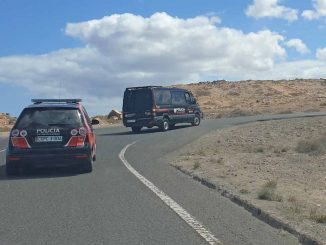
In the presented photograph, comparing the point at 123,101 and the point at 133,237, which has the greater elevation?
the point at 123,101

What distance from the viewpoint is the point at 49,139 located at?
46.3 ft

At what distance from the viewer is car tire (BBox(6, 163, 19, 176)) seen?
561 inches

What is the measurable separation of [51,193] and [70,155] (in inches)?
116

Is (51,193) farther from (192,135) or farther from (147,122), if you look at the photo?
(147,122)

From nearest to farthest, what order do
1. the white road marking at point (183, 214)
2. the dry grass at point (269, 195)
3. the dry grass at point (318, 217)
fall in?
1. the white road marking at point (183, 214)
2. the dry grass at point (318, 217)
3. the dry grass at point (269, 195)

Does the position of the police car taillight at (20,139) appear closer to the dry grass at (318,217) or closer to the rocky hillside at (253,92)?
the dry grass at (318,217)

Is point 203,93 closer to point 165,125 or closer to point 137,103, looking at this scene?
point 165,125

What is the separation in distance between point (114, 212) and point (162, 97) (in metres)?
25.4

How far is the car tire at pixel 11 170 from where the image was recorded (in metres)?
14.2

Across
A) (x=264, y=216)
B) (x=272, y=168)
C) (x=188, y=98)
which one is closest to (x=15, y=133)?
(x=272, y=168)

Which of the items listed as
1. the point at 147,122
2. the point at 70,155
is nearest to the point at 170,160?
the point at 70,155

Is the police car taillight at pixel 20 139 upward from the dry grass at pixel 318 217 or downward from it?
upward

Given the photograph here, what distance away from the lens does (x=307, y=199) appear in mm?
10672

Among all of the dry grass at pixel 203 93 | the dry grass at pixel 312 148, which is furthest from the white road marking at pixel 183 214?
the dry grass at pixel 203 93
